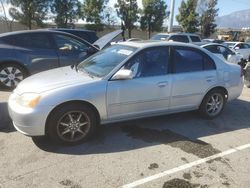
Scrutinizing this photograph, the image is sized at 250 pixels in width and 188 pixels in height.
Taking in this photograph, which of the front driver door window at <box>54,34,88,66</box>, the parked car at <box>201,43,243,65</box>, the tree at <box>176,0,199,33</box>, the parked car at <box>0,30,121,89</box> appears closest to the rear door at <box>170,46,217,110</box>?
the parked car at <box>0,30,121,89</box>

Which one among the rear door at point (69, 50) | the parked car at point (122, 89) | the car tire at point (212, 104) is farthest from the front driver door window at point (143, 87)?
the rear door at point (69, 50)

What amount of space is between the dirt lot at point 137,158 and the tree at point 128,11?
27.4m

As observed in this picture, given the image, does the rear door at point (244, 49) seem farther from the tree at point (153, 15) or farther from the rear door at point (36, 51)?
the rear door at point (36, 51)

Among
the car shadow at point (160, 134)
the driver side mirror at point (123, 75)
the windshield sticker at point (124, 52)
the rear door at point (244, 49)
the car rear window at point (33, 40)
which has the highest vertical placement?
the windshield sticker at point (124, 52)

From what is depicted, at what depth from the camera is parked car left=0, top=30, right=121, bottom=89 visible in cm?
738

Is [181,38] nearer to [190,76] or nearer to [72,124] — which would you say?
[190,76]

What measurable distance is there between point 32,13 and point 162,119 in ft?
83.8

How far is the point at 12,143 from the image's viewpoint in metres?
4.42

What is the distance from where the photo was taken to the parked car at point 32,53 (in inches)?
291

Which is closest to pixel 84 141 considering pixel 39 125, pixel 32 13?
pixel 39 125

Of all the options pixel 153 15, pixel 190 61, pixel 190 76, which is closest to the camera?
pixel 190 76

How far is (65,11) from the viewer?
96.8 ft

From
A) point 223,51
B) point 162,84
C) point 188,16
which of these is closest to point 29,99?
point 162,84

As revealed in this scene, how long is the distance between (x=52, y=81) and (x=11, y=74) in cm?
351
